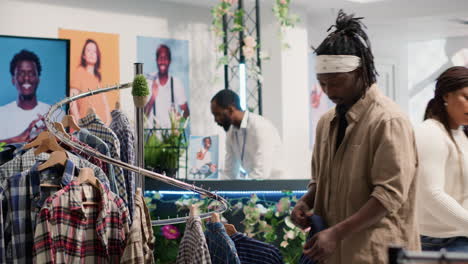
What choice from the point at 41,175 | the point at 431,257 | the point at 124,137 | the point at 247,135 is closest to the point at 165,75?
the point at 247,135

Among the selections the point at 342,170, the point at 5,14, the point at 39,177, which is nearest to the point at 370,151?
the point at 342,170

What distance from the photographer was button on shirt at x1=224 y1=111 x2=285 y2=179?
17.4 ft

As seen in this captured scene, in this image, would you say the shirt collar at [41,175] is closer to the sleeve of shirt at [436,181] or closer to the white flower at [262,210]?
the sleeve of shirt at [436,181]

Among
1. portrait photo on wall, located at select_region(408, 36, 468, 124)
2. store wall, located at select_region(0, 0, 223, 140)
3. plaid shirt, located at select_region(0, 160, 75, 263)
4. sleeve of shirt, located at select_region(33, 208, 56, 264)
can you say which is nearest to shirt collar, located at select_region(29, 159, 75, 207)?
plaid shirt, located at select_region(0, 160, 75, 263)

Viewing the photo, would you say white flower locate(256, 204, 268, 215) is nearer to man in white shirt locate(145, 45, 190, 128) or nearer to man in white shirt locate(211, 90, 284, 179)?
man in white shirt locate(211, 90, 284, 179)

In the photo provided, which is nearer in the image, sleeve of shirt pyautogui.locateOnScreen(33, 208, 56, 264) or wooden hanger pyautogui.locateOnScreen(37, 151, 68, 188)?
sleeve of shirt pyautogui.locateOnScreen(33, 208, 56, 264)

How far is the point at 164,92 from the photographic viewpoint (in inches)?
282

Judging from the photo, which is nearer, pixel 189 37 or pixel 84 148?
pixel 84 148

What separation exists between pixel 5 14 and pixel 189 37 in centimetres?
213

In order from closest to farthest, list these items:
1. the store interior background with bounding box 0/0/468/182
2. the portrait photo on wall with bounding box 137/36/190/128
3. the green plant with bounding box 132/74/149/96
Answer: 1. the green plant with bounding box 132/74/149/96
2. the store interior background with bounding box 0/0/468/182
3. the portrait photo on wall with bounding box 137/36/190/128

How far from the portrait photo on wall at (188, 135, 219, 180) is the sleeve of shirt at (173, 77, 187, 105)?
712 millimetres

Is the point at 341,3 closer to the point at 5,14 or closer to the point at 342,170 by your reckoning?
the point at 5,14

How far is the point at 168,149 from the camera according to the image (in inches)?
165

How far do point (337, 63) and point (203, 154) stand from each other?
4.52 m
